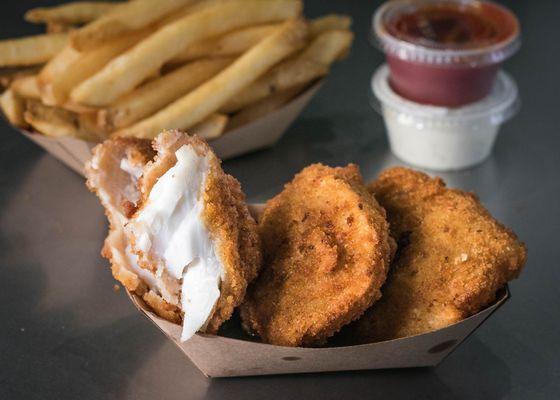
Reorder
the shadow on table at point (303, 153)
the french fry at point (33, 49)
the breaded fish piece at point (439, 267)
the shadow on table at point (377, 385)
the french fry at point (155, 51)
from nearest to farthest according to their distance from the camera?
the breaded fish piece at point (439, 267) < the shadow on table at point (377, 385) < the french fry at point (155, 51) < the french fry at point (33, 49) < the shadow on table at point (303, 153)

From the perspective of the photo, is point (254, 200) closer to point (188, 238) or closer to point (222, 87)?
point (222, 87)

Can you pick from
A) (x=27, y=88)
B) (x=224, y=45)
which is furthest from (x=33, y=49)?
(x=224, y=45)

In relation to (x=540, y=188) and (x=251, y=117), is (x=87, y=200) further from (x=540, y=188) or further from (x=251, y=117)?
(x=540, y=188)

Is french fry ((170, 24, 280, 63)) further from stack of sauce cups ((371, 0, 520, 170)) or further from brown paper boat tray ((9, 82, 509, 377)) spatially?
brown paper boat tray ((9, 82, 509, 377))

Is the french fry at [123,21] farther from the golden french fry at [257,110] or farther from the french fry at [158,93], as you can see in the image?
the golden french fry at [257,110]

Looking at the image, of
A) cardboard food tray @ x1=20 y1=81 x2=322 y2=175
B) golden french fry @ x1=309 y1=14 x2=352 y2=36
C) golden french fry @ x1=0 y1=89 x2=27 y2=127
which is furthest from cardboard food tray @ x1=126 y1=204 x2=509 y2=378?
golden french fry @ x1=309 y1=14 x2=352 y2=36

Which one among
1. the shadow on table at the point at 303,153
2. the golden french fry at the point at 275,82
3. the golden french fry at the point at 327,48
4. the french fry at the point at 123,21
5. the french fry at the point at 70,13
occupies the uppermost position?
the french fry at the point at 123,21

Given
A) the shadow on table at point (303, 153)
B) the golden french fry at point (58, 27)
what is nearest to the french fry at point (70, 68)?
the golden french fry at point (58, 27)

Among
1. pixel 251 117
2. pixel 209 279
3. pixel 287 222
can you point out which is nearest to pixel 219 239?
pixel 209 279
